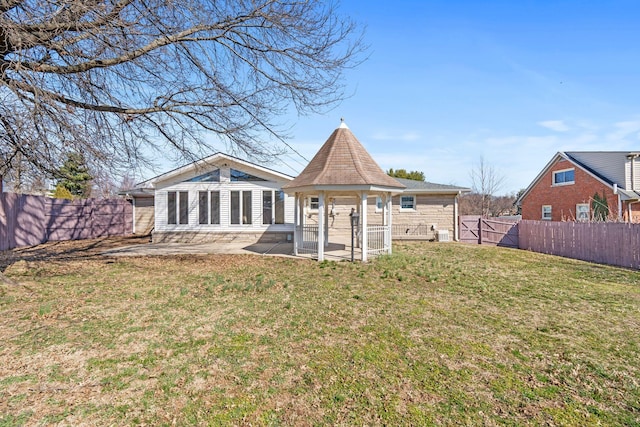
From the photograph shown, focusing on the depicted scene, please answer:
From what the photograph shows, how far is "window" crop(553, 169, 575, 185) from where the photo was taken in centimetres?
2117

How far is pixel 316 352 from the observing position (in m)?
3.99

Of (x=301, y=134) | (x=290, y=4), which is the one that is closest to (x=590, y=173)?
(x=301, y=134)

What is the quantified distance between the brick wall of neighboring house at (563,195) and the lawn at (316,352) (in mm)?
14828

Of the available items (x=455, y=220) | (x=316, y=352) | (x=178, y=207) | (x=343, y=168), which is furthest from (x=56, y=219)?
(x=455, y=220)

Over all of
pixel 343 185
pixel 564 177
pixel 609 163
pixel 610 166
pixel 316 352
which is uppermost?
pixel 609 163

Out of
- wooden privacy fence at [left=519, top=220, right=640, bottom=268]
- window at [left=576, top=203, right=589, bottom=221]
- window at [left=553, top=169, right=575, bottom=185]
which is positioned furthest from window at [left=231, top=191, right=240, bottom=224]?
window at [left=553, top=169, right=575, bottom=185]

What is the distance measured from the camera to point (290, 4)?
23.0ft

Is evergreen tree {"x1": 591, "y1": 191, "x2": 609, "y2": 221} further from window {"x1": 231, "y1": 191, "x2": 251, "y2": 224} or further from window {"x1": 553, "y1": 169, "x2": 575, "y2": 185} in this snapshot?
window {"x1": 231, "y1": 191, "x2": 251, "y2": 224}

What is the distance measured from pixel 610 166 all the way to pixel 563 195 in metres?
3.02

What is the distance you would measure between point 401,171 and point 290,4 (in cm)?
2635

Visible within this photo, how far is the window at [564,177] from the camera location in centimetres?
2117

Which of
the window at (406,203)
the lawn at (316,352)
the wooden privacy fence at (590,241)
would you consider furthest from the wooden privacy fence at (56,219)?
the wooden privacy fence at (590,241)

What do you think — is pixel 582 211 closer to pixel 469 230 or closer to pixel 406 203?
pixel 469 230

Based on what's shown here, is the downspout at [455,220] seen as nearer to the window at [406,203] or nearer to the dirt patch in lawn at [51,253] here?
the window at [406,203]
